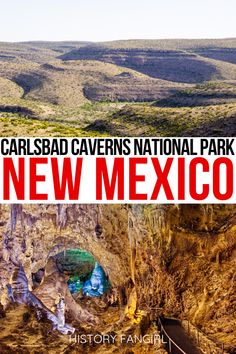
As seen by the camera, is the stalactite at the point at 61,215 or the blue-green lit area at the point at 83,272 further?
the blue-green lit area at the point at 83,272

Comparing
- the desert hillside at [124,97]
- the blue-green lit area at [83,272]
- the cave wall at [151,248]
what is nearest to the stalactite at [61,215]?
the cave wall at [151,248]

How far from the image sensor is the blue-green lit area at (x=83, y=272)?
785 inches

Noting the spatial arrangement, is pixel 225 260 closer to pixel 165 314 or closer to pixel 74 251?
pixel 165 314

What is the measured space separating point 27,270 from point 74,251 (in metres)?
1.83

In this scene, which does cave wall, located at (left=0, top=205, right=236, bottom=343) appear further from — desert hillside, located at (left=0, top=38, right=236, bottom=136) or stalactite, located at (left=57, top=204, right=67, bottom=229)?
desert hillside, located at (left=0, top=38, right=236, bottom=136)

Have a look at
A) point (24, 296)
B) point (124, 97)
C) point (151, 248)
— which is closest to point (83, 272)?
point (24, 296)

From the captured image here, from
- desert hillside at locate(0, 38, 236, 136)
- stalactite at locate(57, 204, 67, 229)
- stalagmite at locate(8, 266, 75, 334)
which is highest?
desert hillside at locate(0, 38, 236, 136)

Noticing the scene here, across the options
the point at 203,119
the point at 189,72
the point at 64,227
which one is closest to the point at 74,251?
the point at 64,227

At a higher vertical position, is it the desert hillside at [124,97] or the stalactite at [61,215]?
the desert hillside at [124,97]

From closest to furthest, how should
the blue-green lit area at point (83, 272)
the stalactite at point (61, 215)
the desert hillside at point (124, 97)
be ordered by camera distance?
the stalactite at point (61, 215) → the blue-green lit area at point (83, 272) → the desert hillside at point (124, 97)

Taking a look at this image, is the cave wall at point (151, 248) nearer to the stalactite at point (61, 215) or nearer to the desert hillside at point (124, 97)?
the stalactite at point (61, 215)

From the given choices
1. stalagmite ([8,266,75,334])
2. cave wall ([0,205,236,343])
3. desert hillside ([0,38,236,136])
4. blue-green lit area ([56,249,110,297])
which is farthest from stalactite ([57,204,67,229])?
desert hillside ([0,38,236,136])

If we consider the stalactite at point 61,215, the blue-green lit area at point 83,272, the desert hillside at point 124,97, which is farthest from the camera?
the desert hillside at point 124,97

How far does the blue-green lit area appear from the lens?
785 inches
